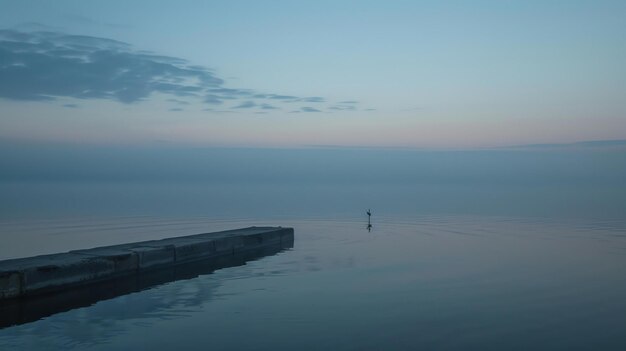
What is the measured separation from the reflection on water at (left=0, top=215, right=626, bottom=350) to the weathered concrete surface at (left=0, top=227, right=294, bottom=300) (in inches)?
64.8

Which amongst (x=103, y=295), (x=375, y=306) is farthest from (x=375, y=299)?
(x=103, y=295)

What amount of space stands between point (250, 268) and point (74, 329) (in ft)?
23.1

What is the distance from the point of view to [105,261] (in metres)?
14.2

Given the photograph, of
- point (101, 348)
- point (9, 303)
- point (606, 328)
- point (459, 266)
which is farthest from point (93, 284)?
point (606, 328)

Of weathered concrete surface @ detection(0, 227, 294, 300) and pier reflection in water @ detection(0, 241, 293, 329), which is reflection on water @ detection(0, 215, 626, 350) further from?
weathered concrete surface @ detection(0, 227, 294, 300)

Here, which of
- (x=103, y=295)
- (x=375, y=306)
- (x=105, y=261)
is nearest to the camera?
(x=375, y=306)

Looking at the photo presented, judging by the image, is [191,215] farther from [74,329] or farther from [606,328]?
[606,328]

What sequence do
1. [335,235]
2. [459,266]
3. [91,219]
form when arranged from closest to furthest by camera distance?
[459,266] < [335,235] < [91,219]

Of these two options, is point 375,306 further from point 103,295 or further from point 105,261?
point 105,261

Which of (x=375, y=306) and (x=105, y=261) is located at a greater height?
(x=105, y=261)

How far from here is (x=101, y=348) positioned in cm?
858

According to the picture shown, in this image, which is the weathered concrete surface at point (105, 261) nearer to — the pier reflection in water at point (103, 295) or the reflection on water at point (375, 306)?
the pier reflection in water at point (103, 295)

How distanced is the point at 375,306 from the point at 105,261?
22.9 feet

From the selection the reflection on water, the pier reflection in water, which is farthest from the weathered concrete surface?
the reflection on water
